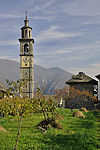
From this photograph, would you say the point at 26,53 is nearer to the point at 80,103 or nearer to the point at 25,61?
the point at 25,61

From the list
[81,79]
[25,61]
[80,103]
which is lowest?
[80,103]

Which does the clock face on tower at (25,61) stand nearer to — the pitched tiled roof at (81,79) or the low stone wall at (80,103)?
the pitched tiled roof at (81,79)

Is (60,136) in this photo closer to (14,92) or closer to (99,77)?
(14,92)

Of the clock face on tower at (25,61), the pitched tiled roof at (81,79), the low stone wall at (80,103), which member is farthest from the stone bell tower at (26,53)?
the low stone wall at (80,103)

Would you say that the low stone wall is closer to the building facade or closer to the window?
the building facade

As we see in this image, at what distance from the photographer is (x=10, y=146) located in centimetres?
1056

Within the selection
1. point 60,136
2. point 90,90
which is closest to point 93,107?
point 90,90

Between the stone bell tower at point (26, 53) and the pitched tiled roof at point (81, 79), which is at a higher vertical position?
the stone bell tower at point (26, 53)

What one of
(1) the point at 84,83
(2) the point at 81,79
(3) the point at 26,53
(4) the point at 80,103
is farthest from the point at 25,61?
(4) the point at 80,103

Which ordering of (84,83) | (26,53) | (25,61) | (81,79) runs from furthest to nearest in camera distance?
(26,53), (25,61), (81,79), (84,83)

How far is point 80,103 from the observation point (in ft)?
144

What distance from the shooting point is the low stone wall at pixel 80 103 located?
43.6 m

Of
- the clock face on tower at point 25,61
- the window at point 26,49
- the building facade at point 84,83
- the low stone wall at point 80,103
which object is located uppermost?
the window at point 26,49

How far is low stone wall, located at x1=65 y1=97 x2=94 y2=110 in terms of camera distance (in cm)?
4356
